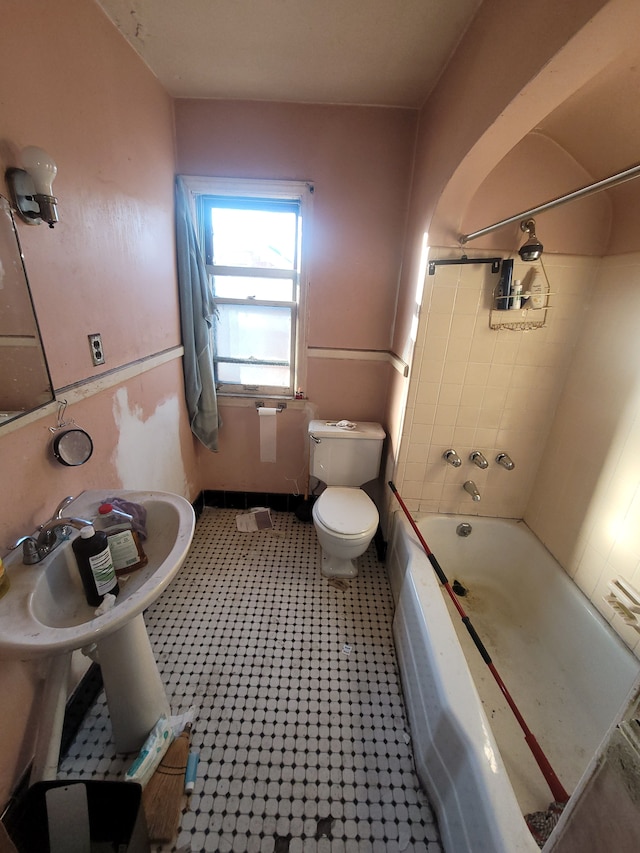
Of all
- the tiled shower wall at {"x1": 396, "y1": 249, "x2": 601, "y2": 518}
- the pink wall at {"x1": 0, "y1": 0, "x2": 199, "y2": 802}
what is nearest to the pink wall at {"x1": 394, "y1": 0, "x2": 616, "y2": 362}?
the tiled shower wall at {"x1": 396, "y1": 249, "x2": 601, "y2": 518}

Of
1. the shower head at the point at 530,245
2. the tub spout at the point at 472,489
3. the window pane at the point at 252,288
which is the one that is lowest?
the tub spout at the point at 472,489

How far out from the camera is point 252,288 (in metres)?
2.12

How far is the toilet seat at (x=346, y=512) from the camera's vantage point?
172 centimetres

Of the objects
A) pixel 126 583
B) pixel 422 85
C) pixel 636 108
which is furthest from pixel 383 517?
pixel 422 85

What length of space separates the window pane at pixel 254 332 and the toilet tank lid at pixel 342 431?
19.1 inches

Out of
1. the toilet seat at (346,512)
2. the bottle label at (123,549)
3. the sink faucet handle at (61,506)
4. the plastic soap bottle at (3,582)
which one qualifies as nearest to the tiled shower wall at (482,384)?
the toilet seat at (346,512)

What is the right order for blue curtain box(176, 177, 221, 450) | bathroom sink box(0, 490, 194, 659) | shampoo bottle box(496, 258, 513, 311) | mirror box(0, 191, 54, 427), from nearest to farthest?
bathroom sink box(0, 490, 194, 659) → mirror box(0, 191, 54, 427) → shampoo bottle box(496, 258, 513, 311) → blue curtain box(176, 177, 221, 450)

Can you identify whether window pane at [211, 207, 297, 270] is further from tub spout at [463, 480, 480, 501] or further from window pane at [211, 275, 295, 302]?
tub spout at [463, 480, 480, 501]

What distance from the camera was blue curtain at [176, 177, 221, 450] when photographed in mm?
1857

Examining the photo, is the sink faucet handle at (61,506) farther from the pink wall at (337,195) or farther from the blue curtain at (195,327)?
the pink wall at (337,195)

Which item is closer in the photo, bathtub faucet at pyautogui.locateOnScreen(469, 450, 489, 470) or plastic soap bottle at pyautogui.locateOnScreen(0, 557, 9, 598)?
plastic soap bottle at pyautogui.locateOnScreen(0, 557, 9, 598)

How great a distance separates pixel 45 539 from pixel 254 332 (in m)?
1.59

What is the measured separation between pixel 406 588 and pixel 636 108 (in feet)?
6.14

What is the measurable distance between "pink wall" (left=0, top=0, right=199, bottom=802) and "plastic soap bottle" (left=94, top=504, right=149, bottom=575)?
17cm
